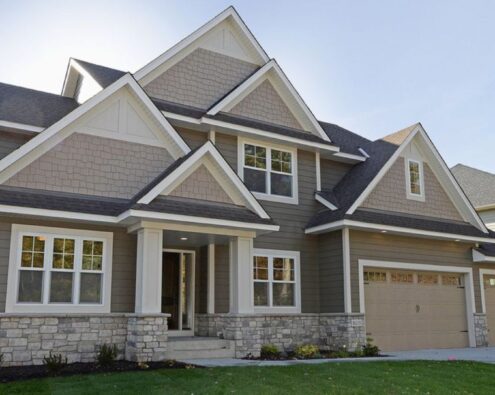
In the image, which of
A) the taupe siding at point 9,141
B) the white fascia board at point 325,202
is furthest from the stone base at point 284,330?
the taupe siding at point 9,141

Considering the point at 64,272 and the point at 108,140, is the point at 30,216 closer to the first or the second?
the point at 64,272

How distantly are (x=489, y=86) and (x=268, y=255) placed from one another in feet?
27.6

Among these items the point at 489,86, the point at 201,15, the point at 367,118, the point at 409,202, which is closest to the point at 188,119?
the point at 201,15

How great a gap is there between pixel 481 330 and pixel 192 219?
36.4 feet

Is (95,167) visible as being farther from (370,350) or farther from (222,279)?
(370,350)

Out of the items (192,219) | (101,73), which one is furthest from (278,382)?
(101,73)

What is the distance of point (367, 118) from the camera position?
24.4 meters

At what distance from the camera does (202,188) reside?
13.0m

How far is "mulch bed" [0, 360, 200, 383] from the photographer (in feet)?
32.1

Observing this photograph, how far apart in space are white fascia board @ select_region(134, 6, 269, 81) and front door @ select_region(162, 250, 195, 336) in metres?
4.85

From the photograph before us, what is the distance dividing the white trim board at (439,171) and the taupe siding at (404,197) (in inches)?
6.8

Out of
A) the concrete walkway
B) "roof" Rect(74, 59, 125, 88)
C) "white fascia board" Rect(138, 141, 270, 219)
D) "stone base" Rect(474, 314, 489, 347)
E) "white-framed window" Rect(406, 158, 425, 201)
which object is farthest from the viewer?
"stone base" Rect(474, 314, 489, 347)

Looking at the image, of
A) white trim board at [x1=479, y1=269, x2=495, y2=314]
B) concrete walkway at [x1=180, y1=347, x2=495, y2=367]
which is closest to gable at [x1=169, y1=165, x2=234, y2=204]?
concrete walkway at [x1=180, y1=347, x2=495, y2=367]

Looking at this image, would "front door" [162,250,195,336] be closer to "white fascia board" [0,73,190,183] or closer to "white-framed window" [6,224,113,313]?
"white-framed window" [6,224,113,313]
